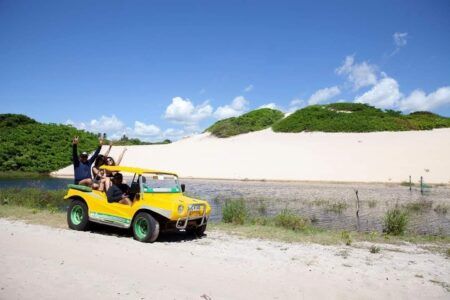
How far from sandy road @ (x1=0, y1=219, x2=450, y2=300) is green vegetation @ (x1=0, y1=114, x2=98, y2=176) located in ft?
120

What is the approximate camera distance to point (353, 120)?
4866 cm

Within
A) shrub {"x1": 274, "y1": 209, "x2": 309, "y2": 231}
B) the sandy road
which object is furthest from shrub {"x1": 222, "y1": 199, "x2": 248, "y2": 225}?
the sandy road

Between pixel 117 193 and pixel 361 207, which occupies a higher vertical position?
pixel 117 193

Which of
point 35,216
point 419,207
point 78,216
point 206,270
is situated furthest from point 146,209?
point 419,207

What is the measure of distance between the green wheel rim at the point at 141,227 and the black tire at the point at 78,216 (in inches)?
73.4

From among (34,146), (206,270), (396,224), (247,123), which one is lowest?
(206,270)

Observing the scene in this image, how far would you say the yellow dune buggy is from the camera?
9.09 m

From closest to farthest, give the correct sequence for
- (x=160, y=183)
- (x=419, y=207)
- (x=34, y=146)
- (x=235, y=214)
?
1. (x=160, y=183)
2. (x=235, y=214)
3. (x=419, y=207)
4. (x=34, y=146)

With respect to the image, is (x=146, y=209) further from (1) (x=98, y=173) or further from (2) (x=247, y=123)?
(2) (x=247, y=123)

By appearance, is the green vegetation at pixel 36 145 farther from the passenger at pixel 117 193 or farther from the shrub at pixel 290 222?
the shrub at pixel 290 222

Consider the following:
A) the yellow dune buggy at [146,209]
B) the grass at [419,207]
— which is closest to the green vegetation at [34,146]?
the yellow dune buggy at [146,209]

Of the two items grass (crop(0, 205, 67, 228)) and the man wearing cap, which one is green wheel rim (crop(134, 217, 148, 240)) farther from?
grass (crop(0, 205, 67, 228))

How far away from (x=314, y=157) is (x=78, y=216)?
99.2 feet

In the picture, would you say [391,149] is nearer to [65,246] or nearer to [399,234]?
[399,234]
